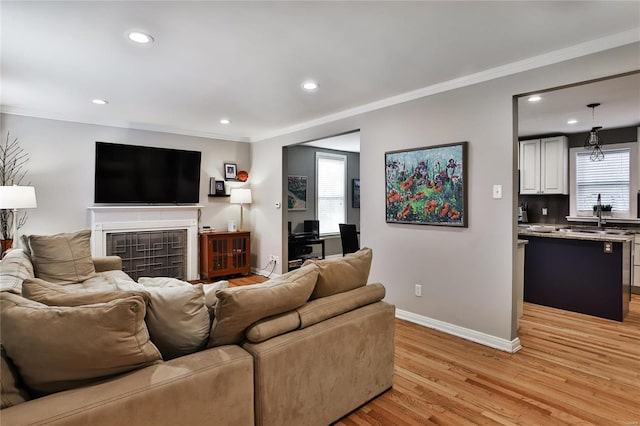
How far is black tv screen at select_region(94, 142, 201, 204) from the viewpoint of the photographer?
15.6 ft

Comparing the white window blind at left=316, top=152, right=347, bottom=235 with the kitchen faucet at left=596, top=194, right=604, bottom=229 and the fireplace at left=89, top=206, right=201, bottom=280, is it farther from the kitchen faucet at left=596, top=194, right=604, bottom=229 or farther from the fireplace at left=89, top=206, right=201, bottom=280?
the kitchen faucet at left=596, top=194, right=604, bottom=229

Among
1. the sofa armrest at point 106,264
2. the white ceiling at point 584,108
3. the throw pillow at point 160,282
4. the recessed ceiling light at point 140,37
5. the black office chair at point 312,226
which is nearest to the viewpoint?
the throw pillow at point 160,282

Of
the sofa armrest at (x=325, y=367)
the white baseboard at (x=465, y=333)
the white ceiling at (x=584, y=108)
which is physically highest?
the white ceiling at (x=584, y=108)

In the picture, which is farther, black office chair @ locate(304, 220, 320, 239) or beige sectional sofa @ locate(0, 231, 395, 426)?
black office chair @ locate(304, 220, 320, 239)

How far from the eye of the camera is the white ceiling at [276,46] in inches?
81.0

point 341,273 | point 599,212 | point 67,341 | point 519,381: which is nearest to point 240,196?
point 341,273

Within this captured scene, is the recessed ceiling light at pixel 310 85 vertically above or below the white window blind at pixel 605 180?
above

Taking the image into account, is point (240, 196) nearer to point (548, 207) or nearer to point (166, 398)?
point (166, 398)

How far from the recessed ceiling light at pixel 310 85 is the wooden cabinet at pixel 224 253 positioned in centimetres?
301

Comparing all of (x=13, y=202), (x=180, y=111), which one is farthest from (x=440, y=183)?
(x=13, y=202)

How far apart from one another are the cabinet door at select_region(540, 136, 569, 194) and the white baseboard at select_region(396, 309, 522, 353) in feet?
12.1

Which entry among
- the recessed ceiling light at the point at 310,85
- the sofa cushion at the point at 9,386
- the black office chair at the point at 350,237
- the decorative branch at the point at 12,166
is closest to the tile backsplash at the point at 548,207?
the black office chair at the point at 350,237

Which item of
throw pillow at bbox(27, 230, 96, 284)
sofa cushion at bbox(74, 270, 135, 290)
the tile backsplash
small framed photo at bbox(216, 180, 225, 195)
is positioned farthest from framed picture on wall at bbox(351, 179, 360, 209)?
throw pillow at bbox(27, 230, 96, 284)

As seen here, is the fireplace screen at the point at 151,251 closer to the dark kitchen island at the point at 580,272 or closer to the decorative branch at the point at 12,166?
the decorative branch at the point at 12,166
